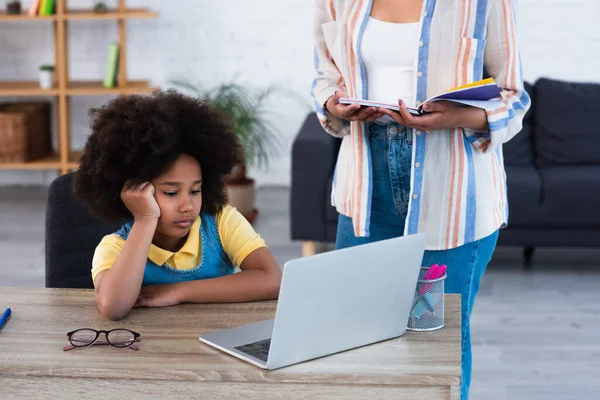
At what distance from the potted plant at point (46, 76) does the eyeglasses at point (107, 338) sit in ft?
13.4

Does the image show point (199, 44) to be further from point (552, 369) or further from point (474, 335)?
point (552, 369)

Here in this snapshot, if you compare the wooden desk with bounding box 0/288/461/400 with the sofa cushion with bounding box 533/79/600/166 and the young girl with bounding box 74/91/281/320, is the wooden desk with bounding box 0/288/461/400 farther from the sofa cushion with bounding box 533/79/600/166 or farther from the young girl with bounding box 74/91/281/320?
the sofa cushion with bounding box 533/79/600/166

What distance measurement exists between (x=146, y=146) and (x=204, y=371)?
0.59 m

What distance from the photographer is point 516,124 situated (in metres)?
2.12

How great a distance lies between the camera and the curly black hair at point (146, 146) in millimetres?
1930

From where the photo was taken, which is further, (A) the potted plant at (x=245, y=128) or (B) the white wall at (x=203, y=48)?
(B) the white wall at (x=203, y=48)

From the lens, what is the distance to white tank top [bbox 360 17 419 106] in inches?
82.7

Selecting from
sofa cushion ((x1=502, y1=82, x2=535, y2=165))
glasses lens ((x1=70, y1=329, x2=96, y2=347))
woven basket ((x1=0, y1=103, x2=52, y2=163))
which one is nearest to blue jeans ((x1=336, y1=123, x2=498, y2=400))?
glasses lens ((x1=70, y1=329, x2=96, y2=347))

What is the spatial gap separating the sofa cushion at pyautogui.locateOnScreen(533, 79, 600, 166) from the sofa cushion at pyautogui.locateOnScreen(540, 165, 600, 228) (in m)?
0.35

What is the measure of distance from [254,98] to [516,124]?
3869 mm

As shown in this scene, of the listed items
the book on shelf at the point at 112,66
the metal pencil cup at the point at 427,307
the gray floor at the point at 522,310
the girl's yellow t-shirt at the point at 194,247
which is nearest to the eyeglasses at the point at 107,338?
the girl's yellow t-shirt at the point at 194,247

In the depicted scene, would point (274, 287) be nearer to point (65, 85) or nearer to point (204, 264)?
point (204, 264)

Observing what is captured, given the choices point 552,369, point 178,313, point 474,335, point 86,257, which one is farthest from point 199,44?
point 178,313

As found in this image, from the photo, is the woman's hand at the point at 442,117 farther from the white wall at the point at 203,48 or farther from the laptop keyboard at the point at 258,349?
the white wall at the point at 203,48
